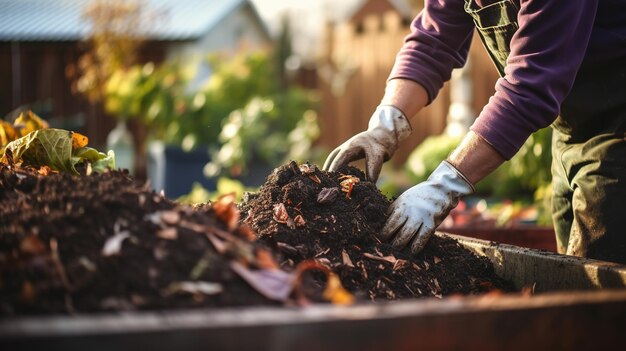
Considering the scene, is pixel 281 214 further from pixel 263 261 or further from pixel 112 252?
pixel 112 252

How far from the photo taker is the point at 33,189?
151cm

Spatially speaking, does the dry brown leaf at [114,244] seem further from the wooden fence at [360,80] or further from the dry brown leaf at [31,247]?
the wooden fence at [360,80]

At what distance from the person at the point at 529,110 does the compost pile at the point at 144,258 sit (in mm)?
320

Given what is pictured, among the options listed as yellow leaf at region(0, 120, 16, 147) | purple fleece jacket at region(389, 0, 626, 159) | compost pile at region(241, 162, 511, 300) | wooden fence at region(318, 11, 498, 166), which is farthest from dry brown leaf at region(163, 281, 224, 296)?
wooden fence at region(318, 11, 498, 166)

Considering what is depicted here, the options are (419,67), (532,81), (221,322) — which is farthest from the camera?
(419,67)

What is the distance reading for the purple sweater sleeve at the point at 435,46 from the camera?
257 cm

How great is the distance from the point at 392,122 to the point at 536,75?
25.9 inches

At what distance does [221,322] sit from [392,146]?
65.7 inches

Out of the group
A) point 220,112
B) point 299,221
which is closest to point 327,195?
point 299,221

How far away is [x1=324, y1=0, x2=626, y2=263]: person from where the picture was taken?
1.96m

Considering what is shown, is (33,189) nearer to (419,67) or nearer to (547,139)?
(419,67)

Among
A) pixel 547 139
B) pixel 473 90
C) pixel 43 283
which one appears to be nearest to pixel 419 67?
pixel 43 283

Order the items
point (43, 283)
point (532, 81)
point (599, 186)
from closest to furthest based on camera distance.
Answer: point (43, 283) < point (532, 81) < point (599, 186)

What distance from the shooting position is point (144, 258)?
1179 mm
